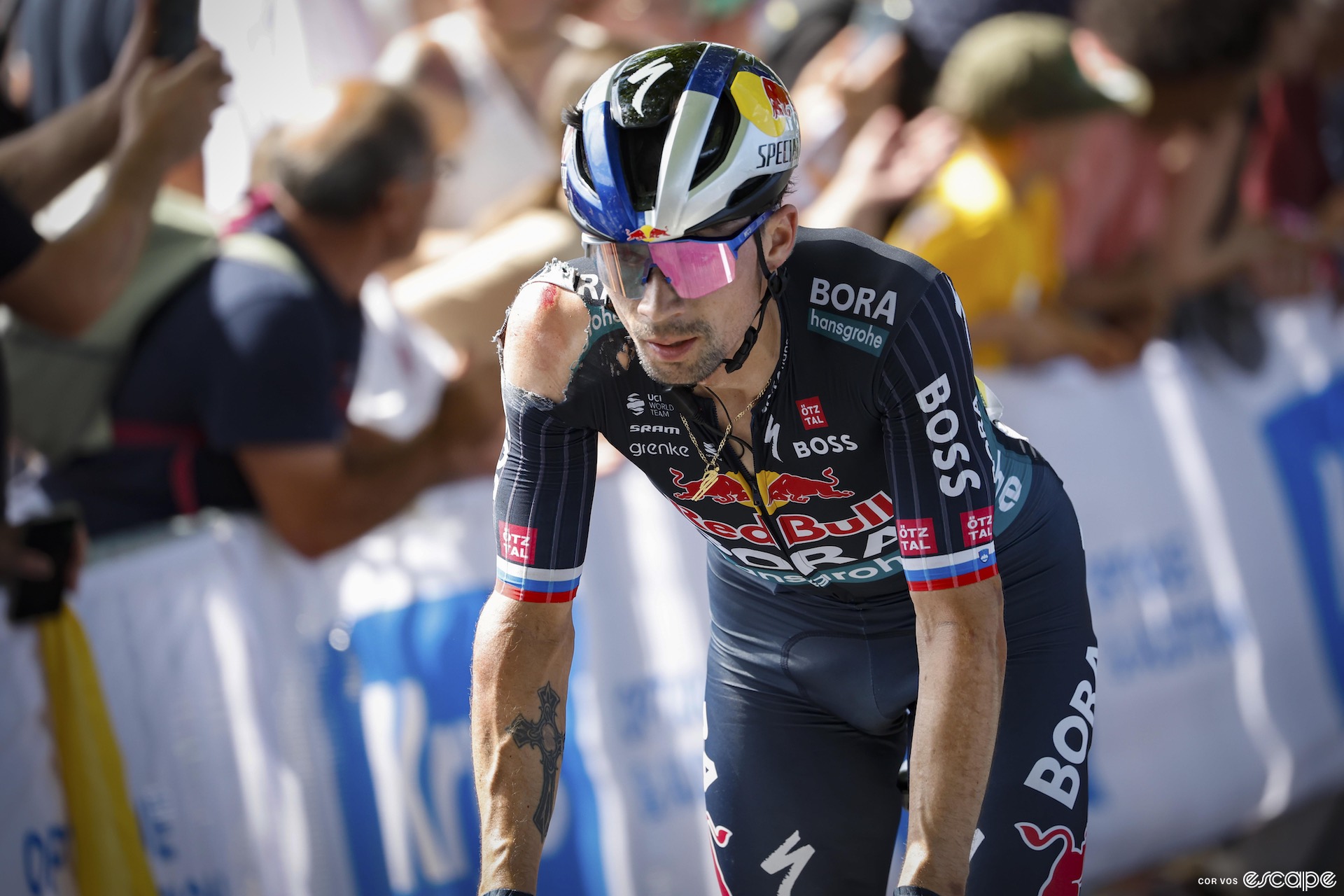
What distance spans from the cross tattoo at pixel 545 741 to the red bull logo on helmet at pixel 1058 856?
34.3 inches

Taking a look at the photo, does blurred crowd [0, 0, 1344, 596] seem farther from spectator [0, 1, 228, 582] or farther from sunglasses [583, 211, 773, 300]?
sunglasses [583, 211, 773, 300]

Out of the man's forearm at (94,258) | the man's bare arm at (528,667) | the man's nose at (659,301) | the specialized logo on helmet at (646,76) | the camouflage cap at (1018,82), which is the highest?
the camouflage cap at (1018,82)

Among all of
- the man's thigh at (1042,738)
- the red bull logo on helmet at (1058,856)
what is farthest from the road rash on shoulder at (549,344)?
the red bull logo on helmet at (1058,856)

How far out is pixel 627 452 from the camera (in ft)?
8.50

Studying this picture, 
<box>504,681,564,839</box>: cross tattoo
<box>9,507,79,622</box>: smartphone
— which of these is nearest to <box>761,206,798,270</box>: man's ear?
<box>504,681,564,839</box>: cross tattoo

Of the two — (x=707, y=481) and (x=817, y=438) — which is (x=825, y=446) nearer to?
(x=817, y=438)

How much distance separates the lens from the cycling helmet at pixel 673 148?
2.14 m

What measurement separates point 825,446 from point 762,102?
2.04 ft

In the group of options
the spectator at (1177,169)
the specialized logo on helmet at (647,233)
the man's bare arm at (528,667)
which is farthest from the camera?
the spectator at (1177,169)

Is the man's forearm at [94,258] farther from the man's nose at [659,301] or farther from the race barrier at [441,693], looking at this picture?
the man's nose at [659,301]

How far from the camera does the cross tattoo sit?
93.0 inches

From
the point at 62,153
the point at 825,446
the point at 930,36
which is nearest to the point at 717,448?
the point at 825,446

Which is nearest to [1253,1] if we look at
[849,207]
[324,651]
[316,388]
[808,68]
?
[808,68]

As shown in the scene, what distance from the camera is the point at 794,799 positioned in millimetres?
2846
